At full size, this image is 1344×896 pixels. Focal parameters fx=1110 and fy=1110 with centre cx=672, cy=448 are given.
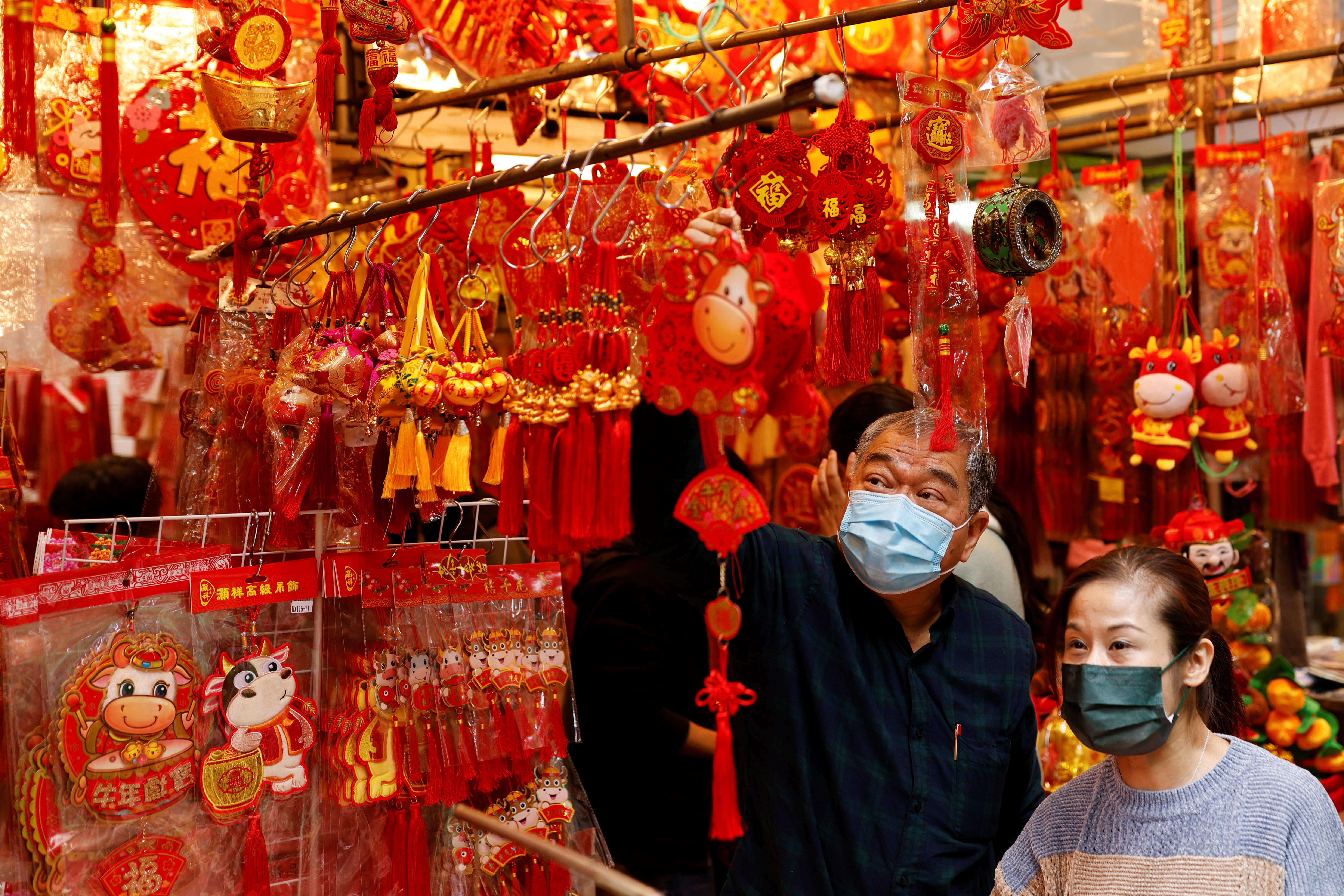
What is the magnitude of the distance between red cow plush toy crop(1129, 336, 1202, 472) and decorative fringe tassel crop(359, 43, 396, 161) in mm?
2026

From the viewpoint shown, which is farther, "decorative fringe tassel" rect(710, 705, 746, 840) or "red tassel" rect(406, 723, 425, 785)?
"red tassel" rect(406, 723, 425, 785)

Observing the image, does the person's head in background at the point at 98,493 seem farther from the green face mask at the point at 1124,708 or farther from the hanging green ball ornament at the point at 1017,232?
the green face mask at the point at 1124,708

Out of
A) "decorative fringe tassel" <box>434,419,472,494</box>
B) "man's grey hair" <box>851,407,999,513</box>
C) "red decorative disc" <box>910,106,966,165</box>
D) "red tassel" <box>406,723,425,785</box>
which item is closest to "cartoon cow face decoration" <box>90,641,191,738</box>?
"red tassel" <box>406,723,425,785</box>

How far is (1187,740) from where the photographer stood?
151 cm

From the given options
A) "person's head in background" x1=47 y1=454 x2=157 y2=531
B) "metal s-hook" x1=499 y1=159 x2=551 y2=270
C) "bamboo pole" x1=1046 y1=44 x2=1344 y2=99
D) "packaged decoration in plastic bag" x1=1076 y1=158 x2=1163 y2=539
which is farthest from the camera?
"packaged decoration in plastic bag" x1=1076 y1=158 x2=1163 y2=539

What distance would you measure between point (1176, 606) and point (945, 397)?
420 mm

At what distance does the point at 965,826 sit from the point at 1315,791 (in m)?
0.51

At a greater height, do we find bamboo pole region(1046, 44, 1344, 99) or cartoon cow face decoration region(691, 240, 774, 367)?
bamboo pole region(1046, 44, 1344, 99)

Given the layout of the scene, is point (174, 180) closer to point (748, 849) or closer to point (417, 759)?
point (417, 759)

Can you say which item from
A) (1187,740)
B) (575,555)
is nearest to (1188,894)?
(1187,740)

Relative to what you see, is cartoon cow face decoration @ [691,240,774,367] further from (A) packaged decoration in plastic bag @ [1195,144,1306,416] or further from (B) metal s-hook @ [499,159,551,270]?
(A) packaged decoration in plastic bag @ [1195,144,1306,416]

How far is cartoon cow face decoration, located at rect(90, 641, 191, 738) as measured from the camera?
1.48 metres

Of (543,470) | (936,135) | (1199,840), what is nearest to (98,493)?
(543,470)

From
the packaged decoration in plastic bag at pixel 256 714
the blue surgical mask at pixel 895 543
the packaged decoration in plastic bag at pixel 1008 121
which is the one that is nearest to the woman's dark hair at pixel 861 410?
the blue surgical mask at pixel 895 543
